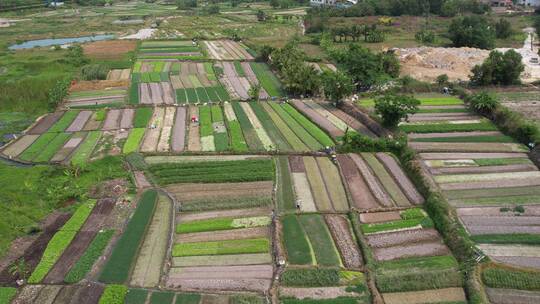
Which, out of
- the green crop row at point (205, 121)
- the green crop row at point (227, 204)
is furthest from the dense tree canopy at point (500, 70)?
the green crop row at point (227, 204)

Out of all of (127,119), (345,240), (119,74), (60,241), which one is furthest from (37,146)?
(345,240)

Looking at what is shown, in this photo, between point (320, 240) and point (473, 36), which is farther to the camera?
point (473, 36)

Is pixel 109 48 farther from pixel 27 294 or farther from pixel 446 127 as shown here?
pixel 27 294

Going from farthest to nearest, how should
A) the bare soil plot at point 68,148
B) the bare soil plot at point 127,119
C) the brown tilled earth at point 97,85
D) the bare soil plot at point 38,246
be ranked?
the brown tilled earth at point 97,85
the bare soil plot at point 127,119
the bare soil plot at point 68,148
the bare soil plot at point 38,246

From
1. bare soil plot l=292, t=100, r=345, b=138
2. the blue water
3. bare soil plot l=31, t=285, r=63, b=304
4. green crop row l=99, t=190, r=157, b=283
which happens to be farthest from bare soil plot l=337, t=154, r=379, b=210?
the blue water

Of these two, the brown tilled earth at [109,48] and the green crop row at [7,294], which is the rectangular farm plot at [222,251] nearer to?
the green crop row at [7,294]
